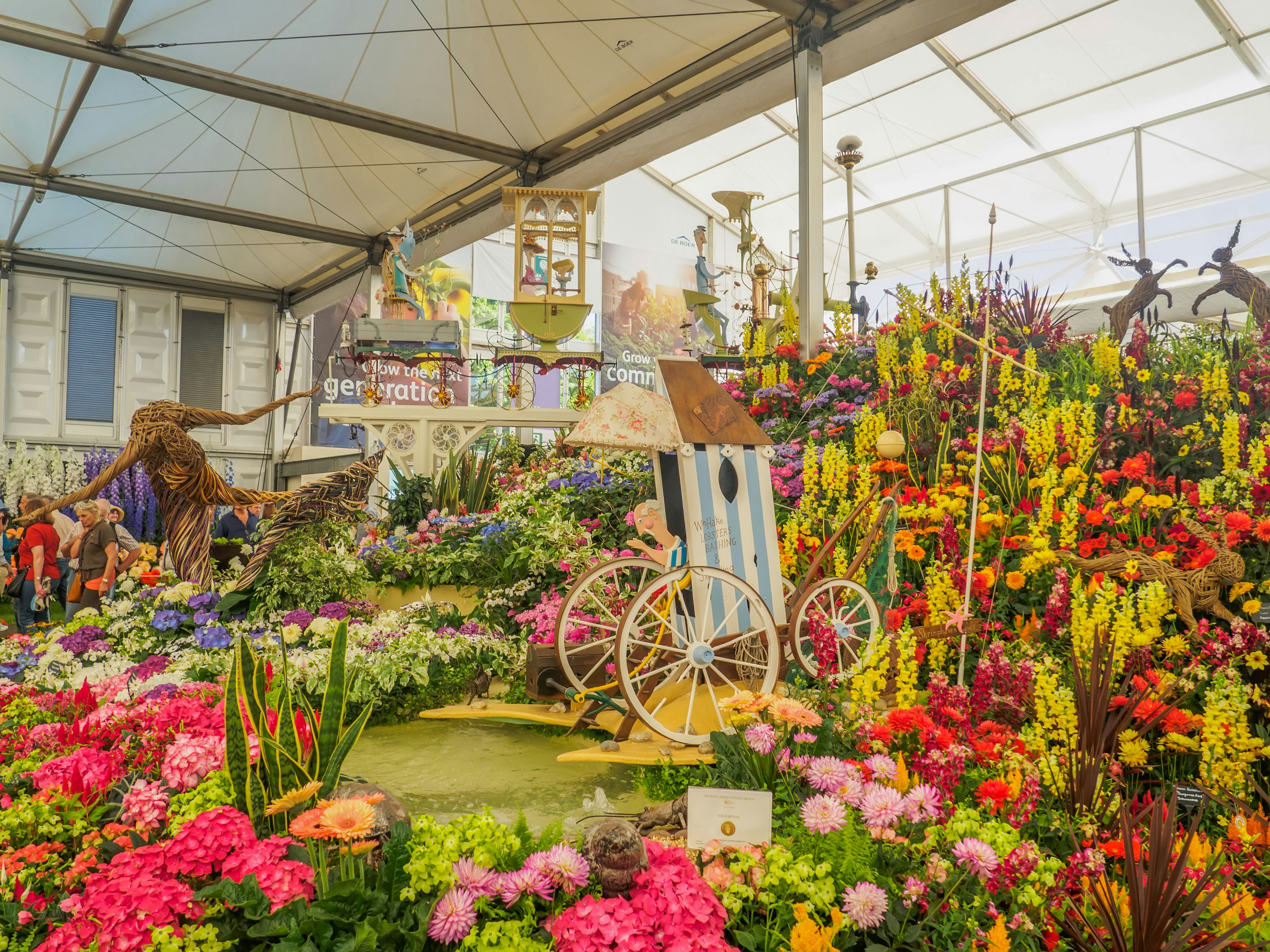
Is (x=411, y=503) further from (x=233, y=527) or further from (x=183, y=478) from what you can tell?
(x=183, y=478)

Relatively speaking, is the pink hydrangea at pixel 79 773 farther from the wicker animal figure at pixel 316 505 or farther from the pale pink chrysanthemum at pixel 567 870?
the wicker animal figure at pixel 316 505

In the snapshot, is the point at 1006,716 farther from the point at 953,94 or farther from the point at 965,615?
the point at 953,94

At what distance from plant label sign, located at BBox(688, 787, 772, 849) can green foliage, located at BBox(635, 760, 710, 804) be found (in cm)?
59

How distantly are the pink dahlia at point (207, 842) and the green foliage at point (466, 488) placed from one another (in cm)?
509

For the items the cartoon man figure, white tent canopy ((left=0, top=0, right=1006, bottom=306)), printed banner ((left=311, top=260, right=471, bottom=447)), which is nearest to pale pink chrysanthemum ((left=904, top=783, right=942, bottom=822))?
the cartoon man figure

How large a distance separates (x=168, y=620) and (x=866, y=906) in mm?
3785

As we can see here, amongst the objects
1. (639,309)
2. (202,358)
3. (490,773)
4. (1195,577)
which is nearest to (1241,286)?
(1195,577)

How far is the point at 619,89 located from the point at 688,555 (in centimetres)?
634

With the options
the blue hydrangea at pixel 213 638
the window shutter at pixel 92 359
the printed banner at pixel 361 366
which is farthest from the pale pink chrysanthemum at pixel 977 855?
the window shutter at pixel 92 359

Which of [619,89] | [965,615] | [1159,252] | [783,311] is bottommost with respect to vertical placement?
[965,615]

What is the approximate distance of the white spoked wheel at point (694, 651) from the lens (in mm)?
2617

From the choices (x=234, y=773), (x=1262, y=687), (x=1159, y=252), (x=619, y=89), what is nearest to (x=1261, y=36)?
(x=1159, y=252)

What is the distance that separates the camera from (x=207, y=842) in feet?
5.44

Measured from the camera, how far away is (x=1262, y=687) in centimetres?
243
